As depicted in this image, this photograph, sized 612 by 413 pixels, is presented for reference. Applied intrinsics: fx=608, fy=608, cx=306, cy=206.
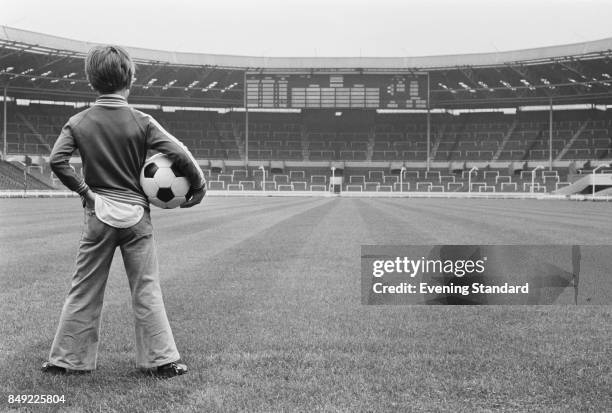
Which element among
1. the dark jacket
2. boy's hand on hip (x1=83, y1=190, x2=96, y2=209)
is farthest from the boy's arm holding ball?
boy's hand on hip (x1=83, y1=190, x2=96, y2=209)

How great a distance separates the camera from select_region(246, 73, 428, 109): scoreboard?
152 feet

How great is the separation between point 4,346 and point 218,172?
157 ft

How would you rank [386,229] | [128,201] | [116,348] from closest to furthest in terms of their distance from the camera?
[128,201], [116,348], [386,229]

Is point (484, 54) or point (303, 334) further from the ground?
point (484, 54)

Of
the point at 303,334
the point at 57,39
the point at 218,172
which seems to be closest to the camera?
the point at 303,334

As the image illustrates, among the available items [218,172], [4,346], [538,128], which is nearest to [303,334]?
[4,346]

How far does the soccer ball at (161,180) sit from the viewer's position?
3.33 metres

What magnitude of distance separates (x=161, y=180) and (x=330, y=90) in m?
45.1

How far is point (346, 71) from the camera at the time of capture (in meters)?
47.5

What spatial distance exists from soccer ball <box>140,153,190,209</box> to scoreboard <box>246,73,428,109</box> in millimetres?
43804

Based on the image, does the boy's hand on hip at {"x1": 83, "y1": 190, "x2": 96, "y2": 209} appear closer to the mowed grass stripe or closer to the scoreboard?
the mowed grass stripe

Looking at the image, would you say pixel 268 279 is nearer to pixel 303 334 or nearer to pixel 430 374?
pixel 303 334

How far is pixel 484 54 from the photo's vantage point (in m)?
45.8

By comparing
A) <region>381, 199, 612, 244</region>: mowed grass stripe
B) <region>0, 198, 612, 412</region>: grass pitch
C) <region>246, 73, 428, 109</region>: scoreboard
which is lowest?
<region>381, 199, 612, 244</region>: mowed grass stripe
